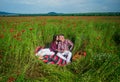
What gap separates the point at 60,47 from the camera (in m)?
4.12

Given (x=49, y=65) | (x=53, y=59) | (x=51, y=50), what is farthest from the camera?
(x=51, y=50)

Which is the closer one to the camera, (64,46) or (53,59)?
(53,59)

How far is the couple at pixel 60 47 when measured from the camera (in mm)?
3834

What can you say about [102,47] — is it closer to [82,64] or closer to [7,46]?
[82,64]

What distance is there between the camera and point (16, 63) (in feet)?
10.5

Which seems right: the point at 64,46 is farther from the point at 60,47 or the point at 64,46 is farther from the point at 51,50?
the point at 51,50

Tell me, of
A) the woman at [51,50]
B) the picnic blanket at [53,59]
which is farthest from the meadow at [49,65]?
the picnic blanket at [53,59]

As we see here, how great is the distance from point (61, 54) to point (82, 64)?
62cm

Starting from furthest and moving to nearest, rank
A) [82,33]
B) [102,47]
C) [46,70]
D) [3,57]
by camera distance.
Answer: [82,33]
[102,47]
[3,57]
[46,70]

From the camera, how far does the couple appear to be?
3834 millimetres

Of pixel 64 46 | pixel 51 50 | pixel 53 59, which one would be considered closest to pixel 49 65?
pixel 53 59

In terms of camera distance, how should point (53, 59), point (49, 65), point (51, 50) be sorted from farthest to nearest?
point (51, 50) → point (53, 59) → point (49, 65)

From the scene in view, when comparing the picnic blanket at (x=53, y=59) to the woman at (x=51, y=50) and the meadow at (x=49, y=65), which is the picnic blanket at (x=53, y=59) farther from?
the meadow at (x=49, y=65)

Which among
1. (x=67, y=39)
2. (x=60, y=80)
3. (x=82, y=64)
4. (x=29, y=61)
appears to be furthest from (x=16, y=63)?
(x=67, y=39)
